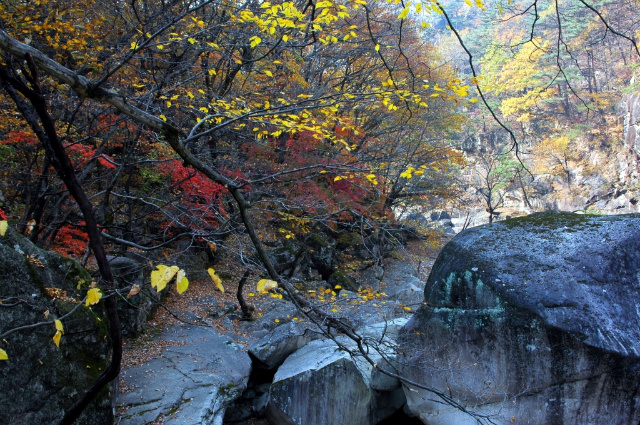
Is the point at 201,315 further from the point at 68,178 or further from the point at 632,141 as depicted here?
the point at 632,141

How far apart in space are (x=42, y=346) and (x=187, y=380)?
250 cm

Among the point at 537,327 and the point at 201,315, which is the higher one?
the point at 537,327

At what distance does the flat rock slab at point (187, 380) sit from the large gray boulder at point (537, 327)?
9.25 feet

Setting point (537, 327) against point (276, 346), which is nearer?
point (537, 327)

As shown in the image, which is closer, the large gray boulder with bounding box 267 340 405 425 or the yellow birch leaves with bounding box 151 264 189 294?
the yellow birch leaves with bounding box 151 264 189 294

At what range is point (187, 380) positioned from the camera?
6.20 meters

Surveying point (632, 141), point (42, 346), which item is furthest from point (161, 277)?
point (632, 141)

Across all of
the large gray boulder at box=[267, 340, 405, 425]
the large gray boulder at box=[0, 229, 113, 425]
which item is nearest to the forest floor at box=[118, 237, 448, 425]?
the large gray boulder at box=[267, 340, 405, 425]

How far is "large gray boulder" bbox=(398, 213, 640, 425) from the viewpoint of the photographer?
5211 millimetres

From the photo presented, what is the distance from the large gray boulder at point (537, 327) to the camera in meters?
5.21

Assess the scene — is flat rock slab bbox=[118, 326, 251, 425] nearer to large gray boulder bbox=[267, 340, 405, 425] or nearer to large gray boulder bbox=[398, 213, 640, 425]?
large gray boulder bbox=[267, 340, 405, 425]

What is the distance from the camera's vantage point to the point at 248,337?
8.52 m

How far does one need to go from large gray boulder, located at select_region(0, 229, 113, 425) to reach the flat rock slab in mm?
870

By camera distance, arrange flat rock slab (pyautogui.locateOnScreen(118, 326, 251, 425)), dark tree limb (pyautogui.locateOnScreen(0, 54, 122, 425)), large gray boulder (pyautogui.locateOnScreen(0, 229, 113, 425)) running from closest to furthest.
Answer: dark tree limb (pyautogui.locateOnScreen(0, 54, 122, 425)) → large gray boulder (pyautogui.locateOnScreen(0, 229, 113, 425)) → flat rock slab (pyautogui.locateOnScreen(118, 326, 251, 425))
